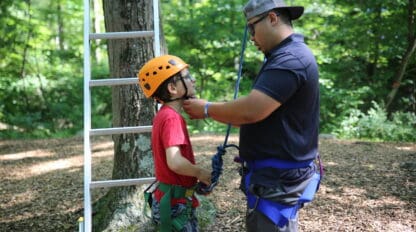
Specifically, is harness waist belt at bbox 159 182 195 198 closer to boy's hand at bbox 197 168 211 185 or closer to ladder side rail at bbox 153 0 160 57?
boy's hand at bbox 197 168 211 185

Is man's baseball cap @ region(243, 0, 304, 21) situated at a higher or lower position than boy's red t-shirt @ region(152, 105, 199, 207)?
higher

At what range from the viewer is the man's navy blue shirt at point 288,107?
2.11 m

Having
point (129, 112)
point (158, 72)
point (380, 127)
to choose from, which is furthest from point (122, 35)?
point (380, 127)

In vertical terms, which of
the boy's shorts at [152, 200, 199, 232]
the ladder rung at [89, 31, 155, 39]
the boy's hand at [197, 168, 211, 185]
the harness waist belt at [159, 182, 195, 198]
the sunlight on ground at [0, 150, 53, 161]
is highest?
the ladder rung at [89, 31, 155, 39]

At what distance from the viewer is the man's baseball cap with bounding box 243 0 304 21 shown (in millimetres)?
2252

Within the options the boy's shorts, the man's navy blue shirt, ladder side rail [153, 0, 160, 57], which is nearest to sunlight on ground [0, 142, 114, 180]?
ladder side rail [153, 0, 160, 57]

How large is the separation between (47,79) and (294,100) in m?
12.6

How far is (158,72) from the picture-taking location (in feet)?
8.28

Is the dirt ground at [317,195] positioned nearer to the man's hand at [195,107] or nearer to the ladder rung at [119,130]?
the ladder rung at [119,130]

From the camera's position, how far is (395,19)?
1110 cm

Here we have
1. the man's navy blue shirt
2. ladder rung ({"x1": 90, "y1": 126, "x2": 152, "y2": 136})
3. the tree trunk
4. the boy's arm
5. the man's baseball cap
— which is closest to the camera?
the man's navy blue shirt

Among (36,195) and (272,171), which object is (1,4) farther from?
(272,171)

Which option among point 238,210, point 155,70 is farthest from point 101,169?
point 155,70

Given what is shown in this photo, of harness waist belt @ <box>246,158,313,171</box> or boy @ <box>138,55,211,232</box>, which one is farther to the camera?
boy @ <box>138,55,211,232</box>
